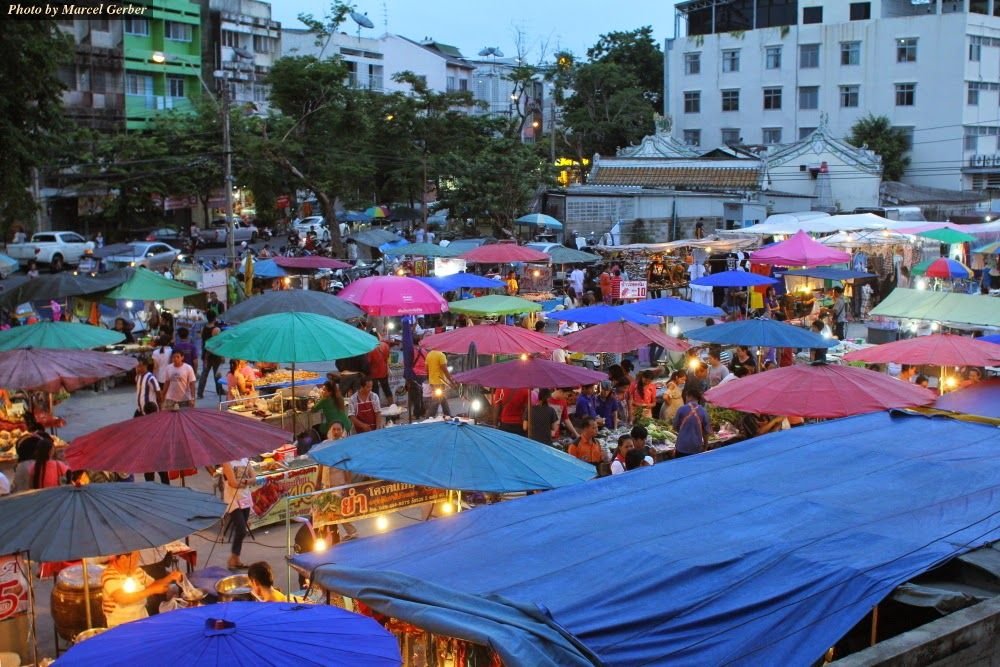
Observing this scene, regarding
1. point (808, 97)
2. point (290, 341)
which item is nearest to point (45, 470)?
point (290, 341)

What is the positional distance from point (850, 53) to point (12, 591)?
52517 millimetres

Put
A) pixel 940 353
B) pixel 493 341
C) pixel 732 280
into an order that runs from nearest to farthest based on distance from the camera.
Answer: pixel 940 353 → pixel 493 341 → pixel 732 280

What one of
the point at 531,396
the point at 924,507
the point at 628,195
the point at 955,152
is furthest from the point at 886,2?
the point at 924,507

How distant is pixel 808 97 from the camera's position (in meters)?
53.8

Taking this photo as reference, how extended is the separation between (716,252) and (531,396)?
17.6m

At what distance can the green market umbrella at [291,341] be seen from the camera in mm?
11938

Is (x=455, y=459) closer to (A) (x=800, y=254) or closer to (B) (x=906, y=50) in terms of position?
(A) (x=800, y=254)

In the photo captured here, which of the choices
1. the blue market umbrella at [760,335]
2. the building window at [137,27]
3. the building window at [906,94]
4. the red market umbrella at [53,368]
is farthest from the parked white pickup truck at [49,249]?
the building window at [906,94]

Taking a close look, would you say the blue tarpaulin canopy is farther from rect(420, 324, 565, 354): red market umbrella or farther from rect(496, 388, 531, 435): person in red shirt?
rect(496, 388, 531, 435): person in red shirt

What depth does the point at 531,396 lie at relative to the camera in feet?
40.0

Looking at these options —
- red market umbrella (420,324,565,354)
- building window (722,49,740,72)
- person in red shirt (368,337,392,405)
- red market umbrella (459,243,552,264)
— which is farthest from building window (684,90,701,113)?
red market umbrella (420,324,565,354)

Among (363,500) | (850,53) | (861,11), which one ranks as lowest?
(363,500)

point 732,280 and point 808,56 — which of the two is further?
point 808,56

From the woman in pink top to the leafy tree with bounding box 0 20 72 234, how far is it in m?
12.6
